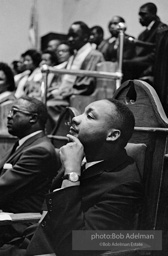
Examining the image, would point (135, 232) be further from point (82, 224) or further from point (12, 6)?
point (12, 6)

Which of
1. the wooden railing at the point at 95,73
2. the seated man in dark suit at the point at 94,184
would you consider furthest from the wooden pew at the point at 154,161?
the wooden railing at the point at 95,73

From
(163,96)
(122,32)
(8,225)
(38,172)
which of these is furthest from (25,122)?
(122,32)

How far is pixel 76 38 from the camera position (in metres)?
4.08

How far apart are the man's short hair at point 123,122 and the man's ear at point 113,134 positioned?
0.01 metres

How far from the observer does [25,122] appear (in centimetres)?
225

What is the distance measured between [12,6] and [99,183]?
0.73 meters

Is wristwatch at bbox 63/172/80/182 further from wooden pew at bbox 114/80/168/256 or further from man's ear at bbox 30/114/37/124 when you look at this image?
man's ear at bbox 30/114/37/124

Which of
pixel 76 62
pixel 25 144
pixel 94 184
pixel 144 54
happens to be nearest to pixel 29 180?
pixel 25 144

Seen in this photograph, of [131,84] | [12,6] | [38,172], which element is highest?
[12,6]

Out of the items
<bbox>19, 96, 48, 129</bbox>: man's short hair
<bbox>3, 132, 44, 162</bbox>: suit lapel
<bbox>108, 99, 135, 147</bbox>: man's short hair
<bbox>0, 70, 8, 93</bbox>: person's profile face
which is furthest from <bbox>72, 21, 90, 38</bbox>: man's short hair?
<bbox>108, 99, 135, 147</bbox>: man's short hair

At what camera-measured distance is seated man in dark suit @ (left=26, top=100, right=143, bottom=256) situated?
4.19 feet

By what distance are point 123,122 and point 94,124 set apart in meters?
0.09

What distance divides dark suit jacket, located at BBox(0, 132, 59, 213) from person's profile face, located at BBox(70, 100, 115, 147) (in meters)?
0.70

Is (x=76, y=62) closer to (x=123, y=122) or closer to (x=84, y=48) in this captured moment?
(x=84, y=48)
